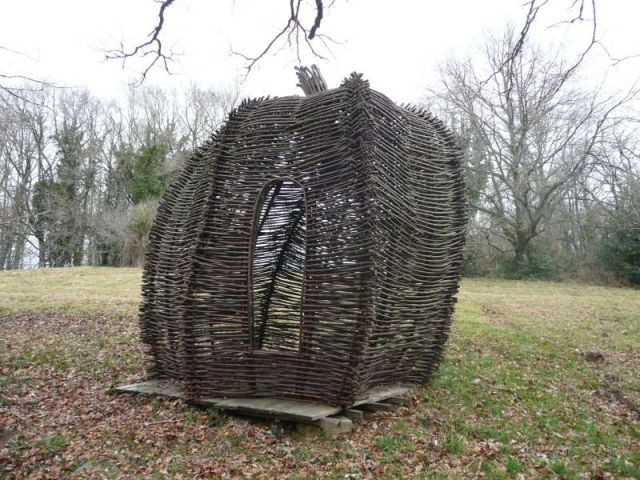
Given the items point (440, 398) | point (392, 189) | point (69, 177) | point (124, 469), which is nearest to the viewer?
point (124, 469)

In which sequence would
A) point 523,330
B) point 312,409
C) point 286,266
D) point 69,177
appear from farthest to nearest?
point 69,177 → point 523,330 → point 286,266 → point 312,409

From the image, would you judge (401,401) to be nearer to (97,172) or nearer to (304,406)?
(304,406)

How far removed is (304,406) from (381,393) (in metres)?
1.09

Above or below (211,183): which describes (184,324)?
below

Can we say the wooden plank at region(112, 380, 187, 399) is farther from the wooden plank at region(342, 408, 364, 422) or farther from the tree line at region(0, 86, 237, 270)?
the tree line at region(0, 86, 237, 270)

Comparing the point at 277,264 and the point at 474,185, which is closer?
the point at 277,264

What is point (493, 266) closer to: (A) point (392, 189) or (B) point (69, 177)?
(A) point (392, 189)

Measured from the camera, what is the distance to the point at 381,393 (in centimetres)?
632

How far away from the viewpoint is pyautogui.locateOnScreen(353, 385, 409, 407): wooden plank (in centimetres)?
597

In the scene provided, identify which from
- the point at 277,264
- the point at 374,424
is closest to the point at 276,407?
the point at 374,424

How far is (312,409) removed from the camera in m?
5.54

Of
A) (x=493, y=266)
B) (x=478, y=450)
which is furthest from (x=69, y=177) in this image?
(x=478, y=450)

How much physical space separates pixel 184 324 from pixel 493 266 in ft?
75.3

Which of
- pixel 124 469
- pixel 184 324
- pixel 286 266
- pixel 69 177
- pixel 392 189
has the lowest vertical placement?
pixel 124 469
